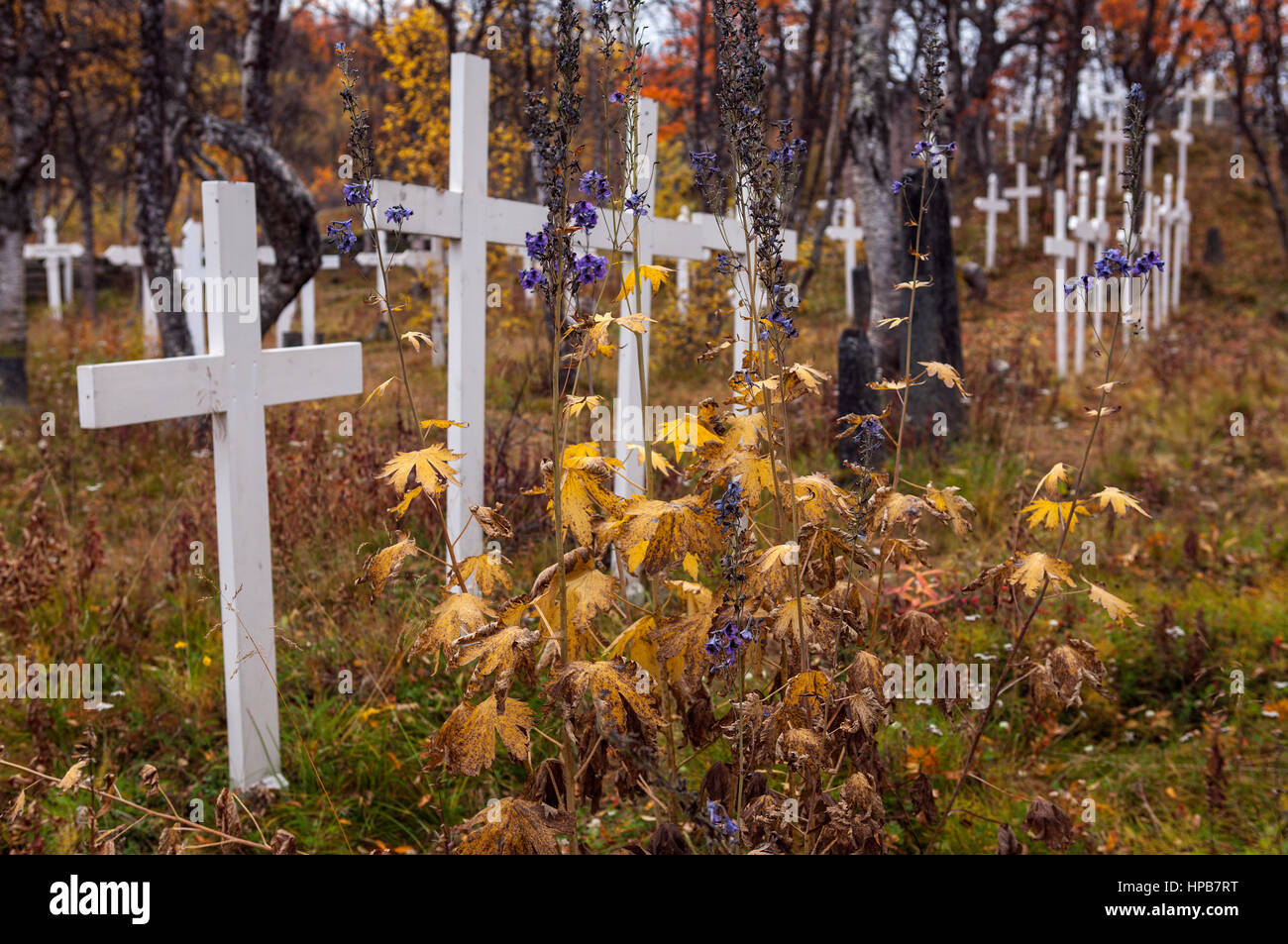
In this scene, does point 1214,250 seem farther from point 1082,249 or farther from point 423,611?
point 423,611

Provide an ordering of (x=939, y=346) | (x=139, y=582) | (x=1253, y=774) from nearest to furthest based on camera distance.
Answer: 1. (x=1253, y=774)
2. (x=139, y=582)
3. (x=939, y=346)

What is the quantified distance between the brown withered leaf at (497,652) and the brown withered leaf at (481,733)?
74 millimetres

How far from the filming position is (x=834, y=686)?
2146 millimetres

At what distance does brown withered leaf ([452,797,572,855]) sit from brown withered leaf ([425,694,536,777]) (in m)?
0.09

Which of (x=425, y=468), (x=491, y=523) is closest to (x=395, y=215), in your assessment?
(x=425, y=468)

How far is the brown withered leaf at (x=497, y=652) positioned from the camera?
1.67m

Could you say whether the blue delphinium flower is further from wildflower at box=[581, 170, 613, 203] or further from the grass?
the grass

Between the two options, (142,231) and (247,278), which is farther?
(142,231)

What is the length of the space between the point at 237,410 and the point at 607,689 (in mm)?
1856

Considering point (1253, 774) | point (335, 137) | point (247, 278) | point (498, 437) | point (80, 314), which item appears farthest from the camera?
point (335, 137)

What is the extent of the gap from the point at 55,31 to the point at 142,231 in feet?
21.7

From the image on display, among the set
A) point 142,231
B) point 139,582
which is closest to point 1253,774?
point 139,582

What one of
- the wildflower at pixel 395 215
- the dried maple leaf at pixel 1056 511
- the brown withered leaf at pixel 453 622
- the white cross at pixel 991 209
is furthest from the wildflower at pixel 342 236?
the white cross at pixel 991 209

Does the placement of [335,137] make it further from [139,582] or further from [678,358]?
[139,582]
